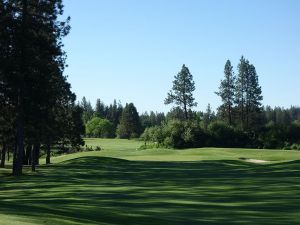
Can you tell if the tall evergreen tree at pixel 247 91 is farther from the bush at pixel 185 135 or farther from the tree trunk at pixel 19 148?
the tree trunk at pixel 19 148

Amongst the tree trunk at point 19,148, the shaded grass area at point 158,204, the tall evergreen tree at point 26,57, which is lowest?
the shaded grass area at point 158,204

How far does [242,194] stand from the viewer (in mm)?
20547

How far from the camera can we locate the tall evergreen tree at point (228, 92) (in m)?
108

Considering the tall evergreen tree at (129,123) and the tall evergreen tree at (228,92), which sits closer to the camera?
the tall evergreen tree at (228,92)

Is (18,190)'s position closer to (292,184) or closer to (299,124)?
(292,184)

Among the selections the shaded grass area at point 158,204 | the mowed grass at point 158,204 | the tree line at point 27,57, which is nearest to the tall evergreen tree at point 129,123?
the tree line at point 27,57

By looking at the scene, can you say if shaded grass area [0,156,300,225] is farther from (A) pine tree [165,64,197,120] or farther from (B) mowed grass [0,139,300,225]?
(A) pine tree [165,64,197,120]

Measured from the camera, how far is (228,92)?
355 ft

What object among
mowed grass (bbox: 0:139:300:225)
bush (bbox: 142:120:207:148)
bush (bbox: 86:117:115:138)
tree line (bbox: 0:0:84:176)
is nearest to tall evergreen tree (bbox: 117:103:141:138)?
bush (bbox: 86:117:115:138)

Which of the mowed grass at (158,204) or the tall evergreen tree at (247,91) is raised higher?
the tall evergreen tree at (247,91)

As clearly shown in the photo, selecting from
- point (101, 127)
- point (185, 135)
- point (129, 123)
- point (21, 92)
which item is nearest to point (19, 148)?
point (21, 92)

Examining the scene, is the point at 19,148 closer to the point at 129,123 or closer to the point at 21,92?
the point at 21,92

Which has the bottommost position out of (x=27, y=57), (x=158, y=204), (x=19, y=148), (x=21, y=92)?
(x=158, y=204)

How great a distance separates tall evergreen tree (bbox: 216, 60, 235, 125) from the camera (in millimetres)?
107938
